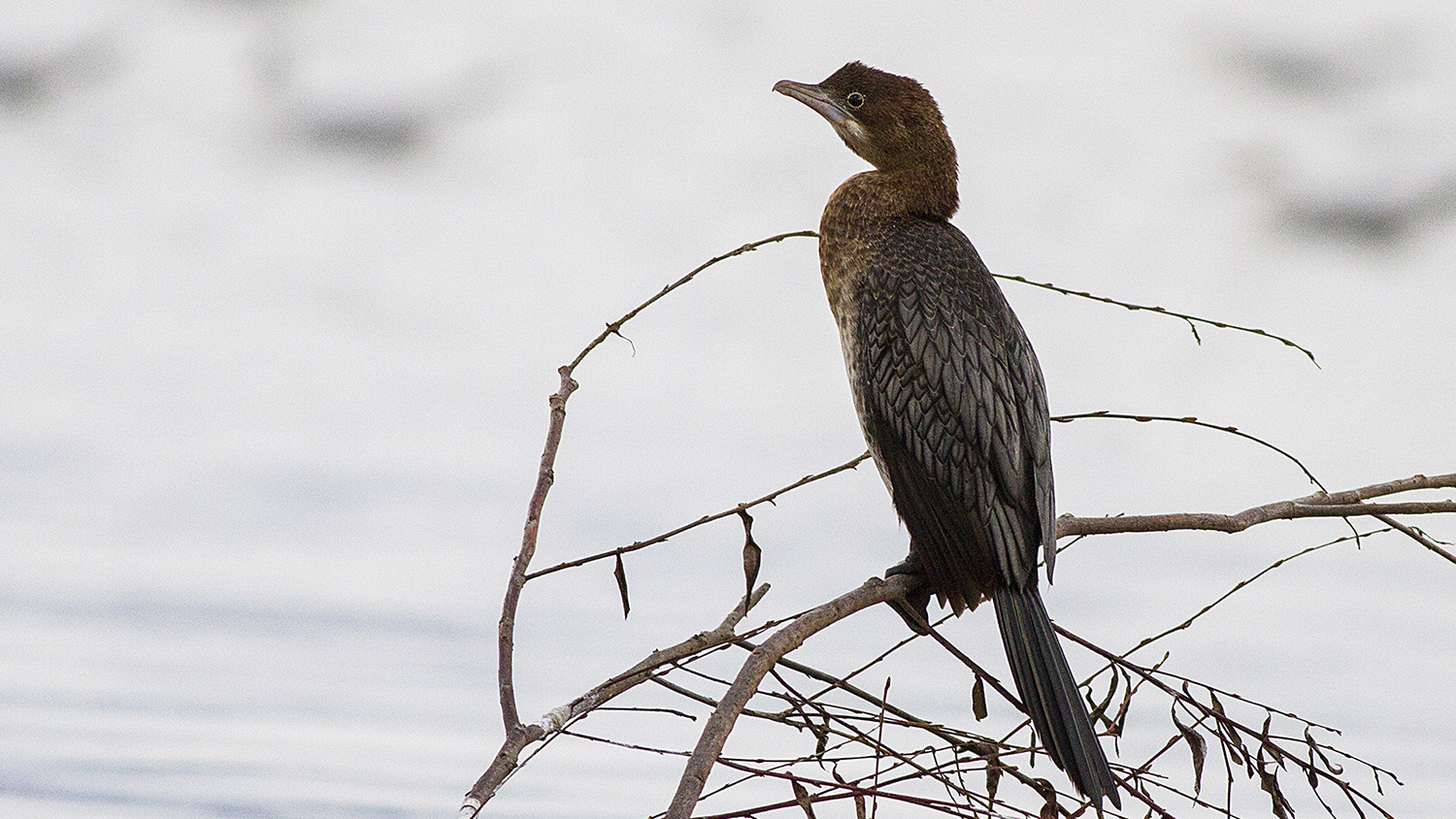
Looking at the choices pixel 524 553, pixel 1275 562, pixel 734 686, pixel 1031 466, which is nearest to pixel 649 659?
pixel 734 686

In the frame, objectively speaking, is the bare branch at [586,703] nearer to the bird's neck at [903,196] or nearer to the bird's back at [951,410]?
the bird's back at [951,410]

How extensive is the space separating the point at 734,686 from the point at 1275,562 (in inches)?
40.4

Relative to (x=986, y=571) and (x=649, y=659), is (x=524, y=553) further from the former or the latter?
(x=986, y=571)

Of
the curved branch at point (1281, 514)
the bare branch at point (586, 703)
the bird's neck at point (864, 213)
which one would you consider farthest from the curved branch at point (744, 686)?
the bird's neck at point (864, 213)

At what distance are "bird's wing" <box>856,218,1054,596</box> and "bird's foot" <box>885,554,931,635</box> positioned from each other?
0.11ft

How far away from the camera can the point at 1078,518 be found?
2129mm

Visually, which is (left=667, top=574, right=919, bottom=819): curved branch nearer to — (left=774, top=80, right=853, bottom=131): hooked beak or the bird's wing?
the bird's wing

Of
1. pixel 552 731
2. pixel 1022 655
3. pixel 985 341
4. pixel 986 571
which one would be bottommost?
pixel 552 731

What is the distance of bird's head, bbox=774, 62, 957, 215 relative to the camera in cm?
232

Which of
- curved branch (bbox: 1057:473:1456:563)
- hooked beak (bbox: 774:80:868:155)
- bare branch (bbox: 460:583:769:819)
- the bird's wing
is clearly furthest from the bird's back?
bare branch (bbox: 460:583:769:819)

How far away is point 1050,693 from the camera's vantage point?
1.83m

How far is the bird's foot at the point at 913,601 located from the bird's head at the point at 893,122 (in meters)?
0.69

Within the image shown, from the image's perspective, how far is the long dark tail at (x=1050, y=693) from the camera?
170 centimetres

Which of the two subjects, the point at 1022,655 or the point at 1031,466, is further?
the point at 1031,466
